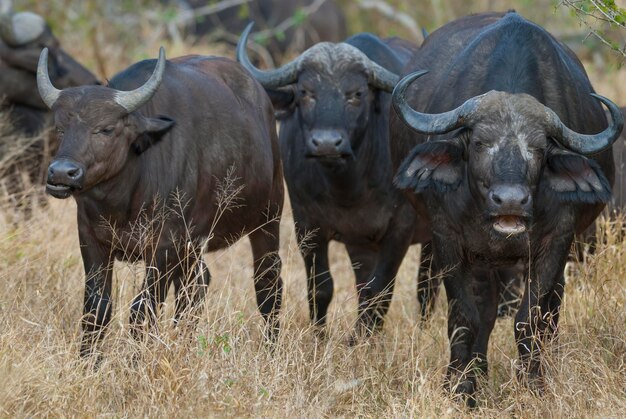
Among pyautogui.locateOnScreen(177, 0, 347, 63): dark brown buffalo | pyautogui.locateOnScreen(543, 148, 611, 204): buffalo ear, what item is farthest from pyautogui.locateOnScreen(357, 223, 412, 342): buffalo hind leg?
pyautogui.locateOnScreen(177, 0, 347, 63): dark brown buffalo

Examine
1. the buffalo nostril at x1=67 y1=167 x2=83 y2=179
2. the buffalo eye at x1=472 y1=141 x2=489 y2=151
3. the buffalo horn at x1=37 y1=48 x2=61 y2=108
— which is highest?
the buffalo eye at x1=472 y1=141 x2=489 y2=151

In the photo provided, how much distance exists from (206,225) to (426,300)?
6.77ft

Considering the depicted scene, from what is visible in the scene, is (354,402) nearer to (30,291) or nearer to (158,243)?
(158,243)

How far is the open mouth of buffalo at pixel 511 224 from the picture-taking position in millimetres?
5562

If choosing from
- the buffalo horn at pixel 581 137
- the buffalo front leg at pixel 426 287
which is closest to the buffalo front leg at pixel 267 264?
the buffalo front leg at pixel 426 287

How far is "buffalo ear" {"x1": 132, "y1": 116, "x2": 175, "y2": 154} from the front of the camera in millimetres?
6156

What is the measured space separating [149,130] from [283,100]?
2033mm

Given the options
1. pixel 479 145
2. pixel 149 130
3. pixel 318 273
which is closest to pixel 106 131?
pixel 149 130

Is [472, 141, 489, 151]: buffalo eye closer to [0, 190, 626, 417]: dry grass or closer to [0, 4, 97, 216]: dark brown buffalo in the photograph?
[0, 190, 626, 417]: dry grass

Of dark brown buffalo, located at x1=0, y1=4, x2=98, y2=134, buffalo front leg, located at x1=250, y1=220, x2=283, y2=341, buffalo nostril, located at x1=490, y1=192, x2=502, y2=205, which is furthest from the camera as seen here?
dark brown buffalo, located at x1=0, y1=4, x2=98, y2=134

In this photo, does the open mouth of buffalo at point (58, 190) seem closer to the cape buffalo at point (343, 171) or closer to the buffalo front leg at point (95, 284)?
the buffalo front leg at point (95, 284)

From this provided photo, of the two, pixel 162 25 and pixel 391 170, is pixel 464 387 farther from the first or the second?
pixel 162 25

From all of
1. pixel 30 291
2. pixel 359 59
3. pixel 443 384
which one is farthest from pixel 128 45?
pixel 443 384

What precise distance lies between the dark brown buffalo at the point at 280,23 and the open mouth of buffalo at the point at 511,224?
9.60 m
